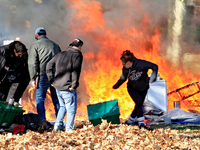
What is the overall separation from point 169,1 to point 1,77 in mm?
10301

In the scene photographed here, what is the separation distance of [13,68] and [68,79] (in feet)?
4.82

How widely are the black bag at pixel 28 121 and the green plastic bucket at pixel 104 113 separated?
40.4 inches

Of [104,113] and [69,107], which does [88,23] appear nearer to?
[104,113]

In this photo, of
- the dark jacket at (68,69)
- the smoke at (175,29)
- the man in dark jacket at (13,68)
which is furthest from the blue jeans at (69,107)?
the smoke at (175,29)

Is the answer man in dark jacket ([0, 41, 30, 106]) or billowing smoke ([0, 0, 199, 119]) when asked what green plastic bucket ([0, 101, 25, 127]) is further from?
billowing smoke ([0, 0, 199, 119])

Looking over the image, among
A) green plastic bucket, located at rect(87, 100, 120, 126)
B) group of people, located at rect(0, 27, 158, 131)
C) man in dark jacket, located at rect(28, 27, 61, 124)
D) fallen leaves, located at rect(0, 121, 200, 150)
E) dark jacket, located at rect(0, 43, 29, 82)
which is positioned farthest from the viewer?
man in dark jacket, located at rect(28, 27, 61, 124)

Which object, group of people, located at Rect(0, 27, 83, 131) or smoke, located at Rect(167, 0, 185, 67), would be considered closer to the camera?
group of people, located at Rect(0, 27, 83, 131)

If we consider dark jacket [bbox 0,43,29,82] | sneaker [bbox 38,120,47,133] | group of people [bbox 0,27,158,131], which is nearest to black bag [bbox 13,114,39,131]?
sneaker [bbox 38,120,47,133]

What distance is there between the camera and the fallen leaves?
3.34 meters

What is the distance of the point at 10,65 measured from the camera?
498 centimetres

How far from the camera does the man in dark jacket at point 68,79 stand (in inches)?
168

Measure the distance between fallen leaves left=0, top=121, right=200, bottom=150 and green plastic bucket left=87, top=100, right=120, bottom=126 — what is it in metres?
0.45

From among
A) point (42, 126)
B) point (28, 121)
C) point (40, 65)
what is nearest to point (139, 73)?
point (40, 65)

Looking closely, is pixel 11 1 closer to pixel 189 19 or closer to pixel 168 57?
pixel 168 57
